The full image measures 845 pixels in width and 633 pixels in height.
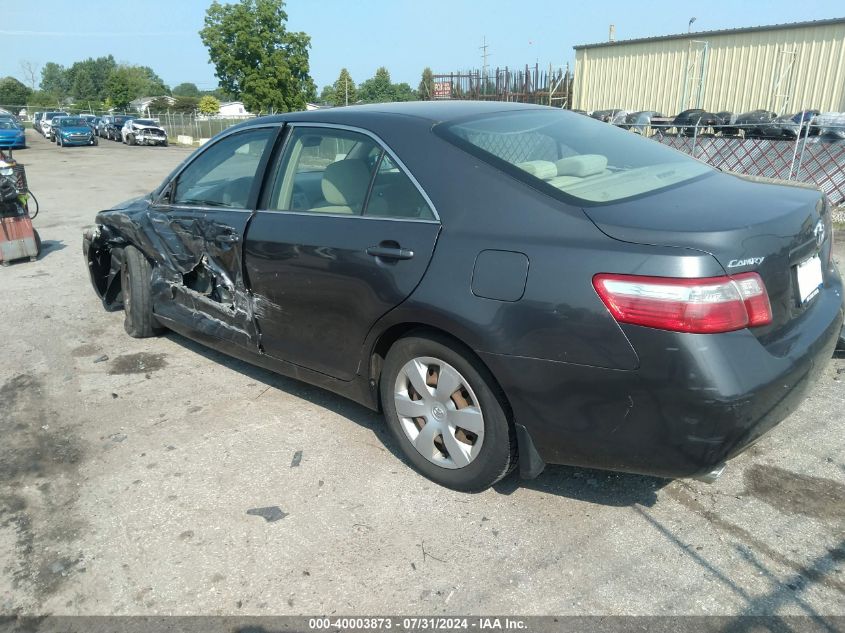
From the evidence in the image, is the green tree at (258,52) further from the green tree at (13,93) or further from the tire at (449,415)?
the green tree at (13,93)

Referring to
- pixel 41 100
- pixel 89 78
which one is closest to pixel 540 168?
pixel 41 100

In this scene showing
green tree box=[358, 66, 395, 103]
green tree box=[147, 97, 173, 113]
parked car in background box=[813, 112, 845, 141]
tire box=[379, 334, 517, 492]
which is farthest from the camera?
green tree box=[358, 66, 395, 103]

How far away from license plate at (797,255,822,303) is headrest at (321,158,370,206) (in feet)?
6.30

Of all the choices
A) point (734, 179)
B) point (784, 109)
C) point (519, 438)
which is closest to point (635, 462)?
point (519, 438)

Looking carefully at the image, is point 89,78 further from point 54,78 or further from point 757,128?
point 757,128

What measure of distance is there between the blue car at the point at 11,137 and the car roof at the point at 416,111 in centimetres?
3367

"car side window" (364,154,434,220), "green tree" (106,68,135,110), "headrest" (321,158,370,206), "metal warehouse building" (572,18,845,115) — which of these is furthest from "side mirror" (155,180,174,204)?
"green tree" (106,68,135,110)

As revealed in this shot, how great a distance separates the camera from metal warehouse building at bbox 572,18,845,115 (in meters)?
19.1

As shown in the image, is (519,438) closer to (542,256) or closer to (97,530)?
(542,256)

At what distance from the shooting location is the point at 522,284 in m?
2.51

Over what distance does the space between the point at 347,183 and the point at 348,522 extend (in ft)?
5.35

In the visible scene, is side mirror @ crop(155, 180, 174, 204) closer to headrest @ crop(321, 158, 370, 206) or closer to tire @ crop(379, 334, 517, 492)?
headrest @ crop(321, 158, 370, 206)

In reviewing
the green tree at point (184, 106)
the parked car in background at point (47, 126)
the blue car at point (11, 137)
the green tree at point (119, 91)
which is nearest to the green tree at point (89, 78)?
the green tree at point (119, 91)

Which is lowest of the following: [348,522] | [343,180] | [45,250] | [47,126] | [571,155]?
[348,522]
